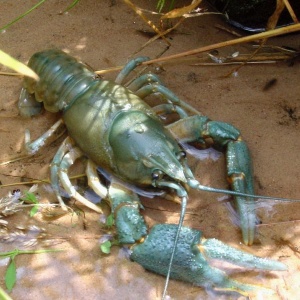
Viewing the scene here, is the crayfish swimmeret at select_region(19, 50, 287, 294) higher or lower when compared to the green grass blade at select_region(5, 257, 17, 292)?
higher

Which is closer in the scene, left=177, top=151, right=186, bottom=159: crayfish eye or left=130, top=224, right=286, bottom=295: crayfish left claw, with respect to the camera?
left=130, top=224, right=286, bottom=295: crayfish left claw

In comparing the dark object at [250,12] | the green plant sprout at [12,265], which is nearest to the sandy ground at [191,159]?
the green plant sprout at [12,265]

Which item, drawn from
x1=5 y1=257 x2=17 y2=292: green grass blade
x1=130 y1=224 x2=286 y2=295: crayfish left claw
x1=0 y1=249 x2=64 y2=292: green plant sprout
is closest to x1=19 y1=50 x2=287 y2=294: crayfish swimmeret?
x1=130 y1=224 x2=286 y2=295: crayfish left claw

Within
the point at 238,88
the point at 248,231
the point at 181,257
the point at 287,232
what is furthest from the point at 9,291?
the point at 238,88

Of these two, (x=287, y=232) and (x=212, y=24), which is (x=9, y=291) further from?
(x=212, y=24)

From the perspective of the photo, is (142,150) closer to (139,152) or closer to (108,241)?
(139,152)

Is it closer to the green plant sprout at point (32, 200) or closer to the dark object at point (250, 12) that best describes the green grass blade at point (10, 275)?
the green plant sprout at point (32, 200)

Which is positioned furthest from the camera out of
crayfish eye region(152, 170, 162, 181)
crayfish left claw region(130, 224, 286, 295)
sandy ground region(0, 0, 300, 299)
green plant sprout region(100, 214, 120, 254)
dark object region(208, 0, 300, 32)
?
dark object region(208, 0, 300, 32)

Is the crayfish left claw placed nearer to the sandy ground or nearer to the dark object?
the sandy ground
